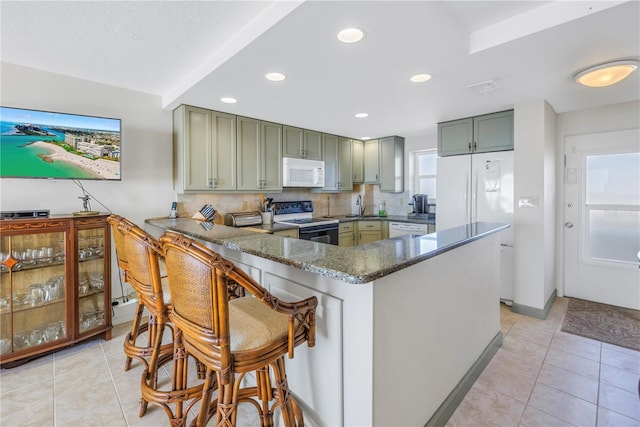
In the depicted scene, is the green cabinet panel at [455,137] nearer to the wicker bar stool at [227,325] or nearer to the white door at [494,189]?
the white door at [494,189]

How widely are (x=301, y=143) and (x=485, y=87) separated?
2351 millimetres

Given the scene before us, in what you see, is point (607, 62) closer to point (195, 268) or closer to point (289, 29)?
point (289, 29)

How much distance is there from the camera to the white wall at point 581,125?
3057 mm

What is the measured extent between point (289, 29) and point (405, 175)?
376 centimetres

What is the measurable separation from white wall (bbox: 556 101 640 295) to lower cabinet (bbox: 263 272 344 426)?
3.65 m

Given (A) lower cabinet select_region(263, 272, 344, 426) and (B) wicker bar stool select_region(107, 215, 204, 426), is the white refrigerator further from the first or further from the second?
(B) wicker bar stool select_region(107, 215, 204, 426)

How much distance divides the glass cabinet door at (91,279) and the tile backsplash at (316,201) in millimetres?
871

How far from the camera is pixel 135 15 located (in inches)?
69.1

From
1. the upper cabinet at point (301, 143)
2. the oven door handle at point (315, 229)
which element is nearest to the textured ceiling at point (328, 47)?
the upper cabinet at point (301, 143)

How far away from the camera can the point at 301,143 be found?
4.14 metres

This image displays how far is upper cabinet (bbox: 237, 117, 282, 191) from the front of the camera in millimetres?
3479

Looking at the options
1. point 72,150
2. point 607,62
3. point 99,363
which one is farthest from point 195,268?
point 607,62

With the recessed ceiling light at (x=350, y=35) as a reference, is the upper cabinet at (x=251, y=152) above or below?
below

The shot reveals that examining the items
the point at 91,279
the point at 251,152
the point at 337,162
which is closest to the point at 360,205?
the point at 337,162
